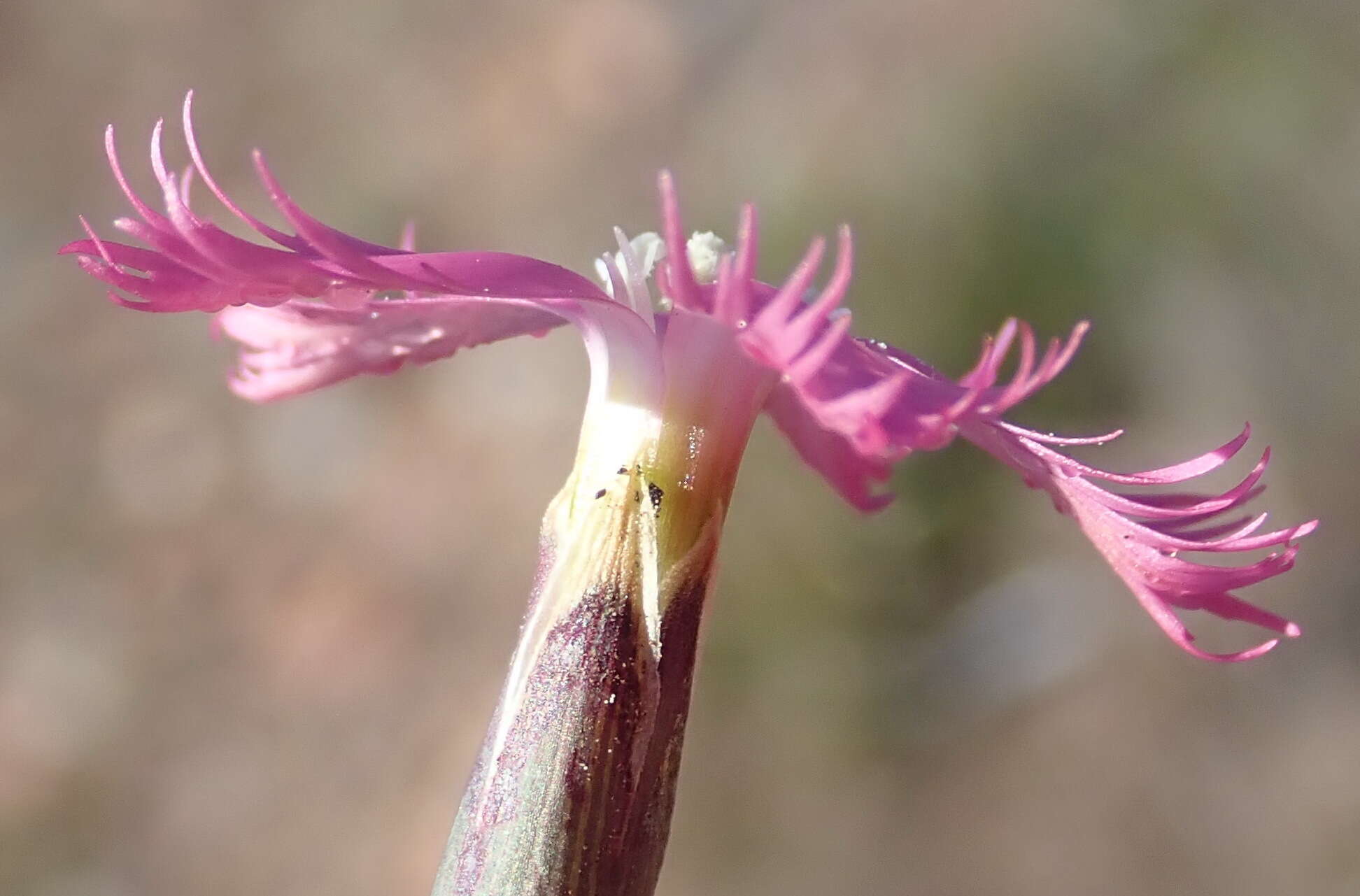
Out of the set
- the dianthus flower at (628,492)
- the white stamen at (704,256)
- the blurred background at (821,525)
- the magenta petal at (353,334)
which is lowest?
the dianthus flower at (628,492)

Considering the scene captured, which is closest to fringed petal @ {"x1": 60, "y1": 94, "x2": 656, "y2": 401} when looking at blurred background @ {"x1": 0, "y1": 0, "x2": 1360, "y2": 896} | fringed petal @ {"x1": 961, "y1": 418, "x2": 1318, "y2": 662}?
fringed petal @ {"x1": 961, "y1": 418, "x2": 1318, "y2": 662}

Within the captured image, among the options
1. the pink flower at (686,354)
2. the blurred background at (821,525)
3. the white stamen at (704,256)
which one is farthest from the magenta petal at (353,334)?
the blurred background at (821,525)

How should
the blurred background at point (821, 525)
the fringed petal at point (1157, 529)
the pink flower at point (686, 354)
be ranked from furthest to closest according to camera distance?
1. the blurred background at point (821, 525)
2. the fringed petal at point (1157, 529)
3. the pink flower at point (686, 354)

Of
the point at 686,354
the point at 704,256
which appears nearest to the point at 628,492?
the point at 686,354

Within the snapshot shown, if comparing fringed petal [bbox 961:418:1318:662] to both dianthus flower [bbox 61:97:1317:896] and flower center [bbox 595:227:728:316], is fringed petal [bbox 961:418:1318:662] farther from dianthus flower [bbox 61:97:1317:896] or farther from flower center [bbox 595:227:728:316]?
flower center [bbox 595:227:728:316]

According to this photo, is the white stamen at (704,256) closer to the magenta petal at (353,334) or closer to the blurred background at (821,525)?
the magenta petal at (353,334)

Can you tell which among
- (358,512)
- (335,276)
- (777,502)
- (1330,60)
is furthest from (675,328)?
(1330,60)

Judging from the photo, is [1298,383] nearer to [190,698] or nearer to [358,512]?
[358,512]
